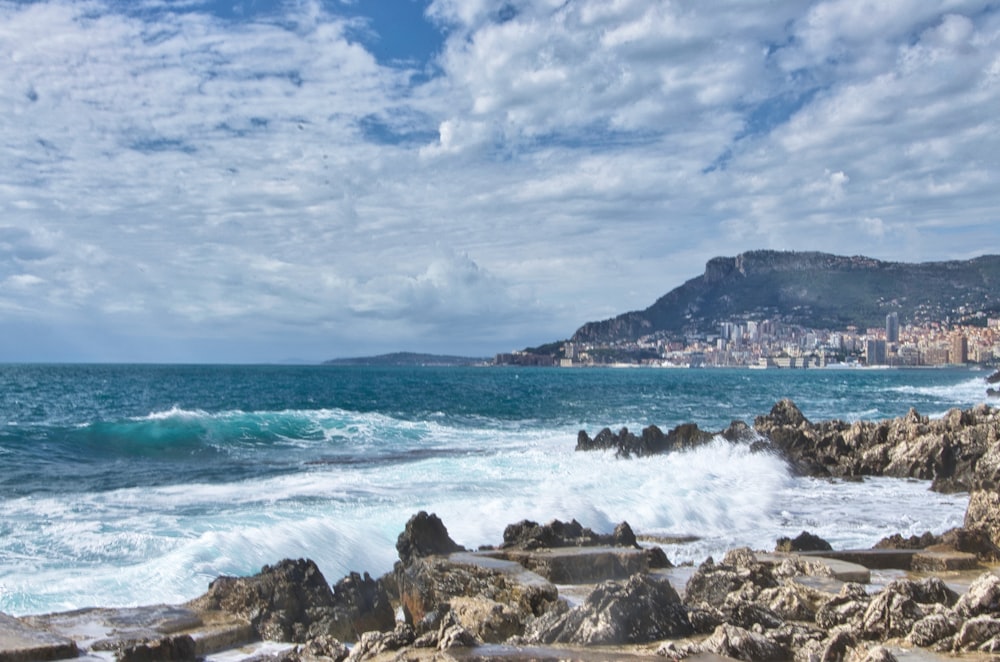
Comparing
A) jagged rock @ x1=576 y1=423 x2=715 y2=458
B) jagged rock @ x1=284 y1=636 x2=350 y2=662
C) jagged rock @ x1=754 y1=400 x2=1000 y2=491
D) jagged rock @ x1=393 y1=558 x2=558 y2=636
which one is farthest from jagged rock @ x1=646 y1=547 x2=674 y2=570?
jagged rock @ x1=576 y1=423 x2=715 y2=458

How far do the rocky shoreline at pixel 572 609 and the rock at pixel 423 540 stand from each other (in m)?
0.02

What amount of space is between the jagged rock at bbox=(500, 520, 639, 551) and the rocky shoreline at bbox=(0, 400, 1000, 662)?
0.08 feet

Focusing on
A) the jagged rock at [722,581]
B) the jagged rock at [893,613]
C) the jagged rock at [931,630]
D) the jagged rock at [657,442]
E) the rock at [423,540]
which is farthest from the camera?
the jagged rock at [657,442]

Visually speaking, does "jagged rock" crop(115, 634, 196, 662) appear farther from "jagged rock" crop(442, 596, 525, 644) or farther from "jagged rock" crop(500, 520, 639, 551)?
"jagged rock" crop(500, 520, 639, 551)

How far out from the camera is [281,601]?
→ 8.59 meters

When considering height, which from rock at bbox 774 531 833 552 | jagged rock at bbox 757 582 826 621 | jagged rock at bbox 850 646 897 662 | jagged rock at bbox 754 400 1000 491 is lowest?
jagged rock at bbox 754 400 1000 491

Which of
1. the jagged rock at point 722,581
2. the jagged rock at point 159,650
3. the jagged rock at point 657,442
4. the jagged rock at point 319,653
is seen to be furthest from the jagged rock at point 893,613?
the jagged rock at point 657,442

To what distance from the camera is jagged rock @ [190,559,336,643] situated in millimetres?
8383

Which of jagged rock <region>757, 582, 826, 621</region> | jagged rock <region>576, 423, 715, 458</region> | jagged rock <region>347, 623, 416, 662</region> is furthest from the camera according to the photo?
jagged rock <region>576, 423, 715, 458</region>

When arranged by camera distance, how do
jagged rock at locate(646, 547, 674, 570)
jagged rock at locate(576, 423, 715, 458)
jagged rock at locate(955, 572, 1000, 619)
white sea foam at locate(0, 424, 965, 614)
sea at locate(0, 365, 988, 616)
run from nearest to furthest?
jagged rock at locate(955, 572, 1000, 619) → jagged rock at locate(646, 547, 674, 570) → white sea foam at locate(0, 424, 965, 614) → sea at locate(0, 365, 988, 616) → jagged rock at locate(576, 423, 715, 458)

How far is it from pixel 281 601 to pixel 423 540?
7.82ft

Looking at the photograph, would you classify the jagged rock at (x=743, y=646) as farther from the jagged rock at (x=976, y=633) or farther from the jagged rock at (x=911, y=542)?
the jagged rock at (x=911, y=542)

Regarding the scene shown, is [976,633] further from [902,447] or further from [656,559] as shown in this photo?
[902,447]

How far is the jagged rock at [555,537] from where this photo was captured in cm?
1056
